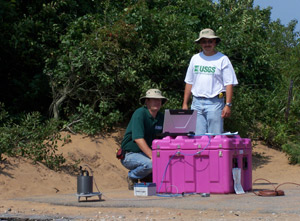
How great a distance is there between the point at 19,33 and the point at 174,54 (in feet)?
9.79

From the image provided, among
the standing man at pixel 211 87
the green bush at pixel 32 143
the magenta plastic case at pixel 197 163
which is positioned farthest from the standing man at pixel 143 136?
the green bush at pixel 32 143

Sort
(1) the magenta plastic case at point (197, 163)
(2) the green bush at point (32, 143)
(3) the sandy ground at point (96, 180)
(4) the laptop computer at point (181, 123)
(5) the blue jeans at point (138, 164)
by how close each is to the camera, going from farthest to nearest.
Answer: (2) the green bush at point (32, 143), (5) the blue jeans at point (138, 164), (4) the laptop computer at point (181, 123), (1) the magenta plastic case at point (197, 163), (3) the sandy ground at point (96, 180)

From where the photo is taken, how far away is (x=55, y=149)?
9469 mm

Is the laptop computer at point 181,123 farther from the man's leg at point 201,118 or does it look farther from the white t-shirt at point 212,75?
the white t-shirt at point 212,75

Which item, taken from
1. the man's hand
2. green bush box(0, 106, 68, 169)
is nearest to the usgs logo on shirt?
the man's hand

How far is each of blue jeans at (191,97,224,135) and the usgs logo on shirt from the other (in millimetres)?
352

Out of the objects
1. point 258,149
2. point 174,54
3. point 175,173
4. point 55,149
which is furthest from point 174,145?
point 258,149

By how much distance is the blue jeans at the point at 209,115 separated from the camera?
7.88 metres

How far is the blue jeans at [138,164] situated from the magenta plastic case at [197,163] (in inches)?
13.3

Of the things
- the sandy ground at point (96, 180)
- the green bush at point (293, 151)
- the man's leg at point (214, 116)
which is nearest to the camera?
the sandy ground at point (96, 180)

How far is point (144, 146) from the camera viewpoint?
7602 millimetres

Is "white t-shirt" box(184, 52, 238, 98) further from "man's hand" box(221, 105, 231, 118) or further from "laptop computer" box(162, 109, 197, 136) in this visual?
"laptop computer" box(162, 109, 197, 136)

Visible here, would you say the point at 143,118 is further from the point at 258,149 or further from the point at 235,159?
the point at 258,149

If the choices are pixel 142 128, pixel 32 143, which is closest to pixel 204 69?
pixel 142 128
